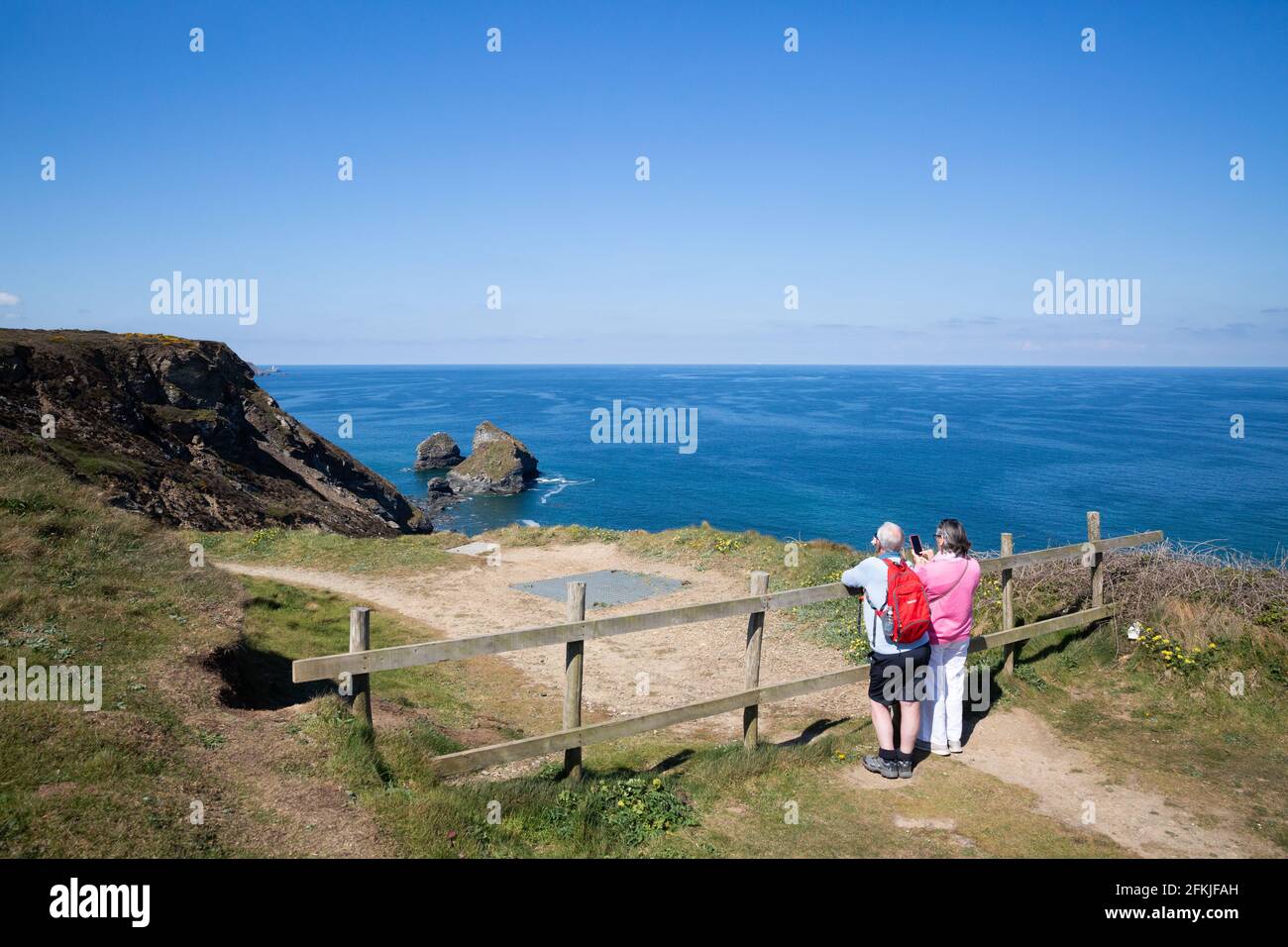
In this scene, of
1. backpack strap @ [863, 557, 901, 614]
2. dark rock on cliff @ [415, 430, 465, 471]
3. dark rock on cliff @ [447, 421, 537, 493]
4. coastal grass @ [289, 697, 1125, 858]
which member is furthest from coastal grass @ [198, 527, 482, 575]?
dark rock on cliff @ [415, 430, 465, 471]

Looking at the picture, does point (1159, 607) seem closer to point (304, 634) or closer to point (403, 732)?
point (403, 732)

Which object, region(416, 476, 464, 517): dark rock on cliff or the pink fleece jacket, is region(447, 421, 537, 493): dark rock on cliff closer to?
region(416, 476, 464, 517): dark rock on cliff

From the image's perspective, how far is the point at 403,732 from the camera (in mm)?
7406

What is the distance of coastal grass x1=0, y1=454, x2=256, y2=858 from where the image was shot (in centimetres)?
494

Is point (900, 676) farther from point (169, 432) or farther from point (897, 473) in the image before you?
point (897, 473)

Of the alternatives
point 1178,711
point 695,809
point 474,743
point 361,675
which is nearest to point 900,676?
point 695,809

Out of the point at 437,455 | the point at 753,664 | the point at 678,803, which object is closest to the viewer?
the point at 678,803

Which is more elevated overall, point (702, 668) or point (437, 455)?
point (702, 668)

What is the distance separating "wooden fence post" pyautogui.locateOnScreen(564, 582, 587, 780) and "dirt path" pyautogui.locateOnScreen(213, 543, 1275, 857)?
3.04m

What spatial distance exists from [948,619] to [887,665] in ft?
2.89

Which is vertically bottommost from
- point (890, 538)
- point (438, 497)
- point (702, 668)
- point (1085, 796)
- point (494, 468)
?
point (438, 497)

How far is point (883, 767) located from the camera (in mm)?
7695

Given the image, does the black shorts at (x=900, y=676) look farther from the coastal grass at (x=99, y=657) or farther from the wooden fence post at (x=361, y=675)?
the coastal grass at (x=99, y=657)

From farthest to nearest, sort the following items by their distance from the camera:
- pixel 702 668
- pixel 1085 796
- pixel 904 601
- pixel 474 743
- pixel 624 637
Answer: pixel 624 637, pixel 702 668, pixel 474 743, pixel 1085 796, pixel 904 601
